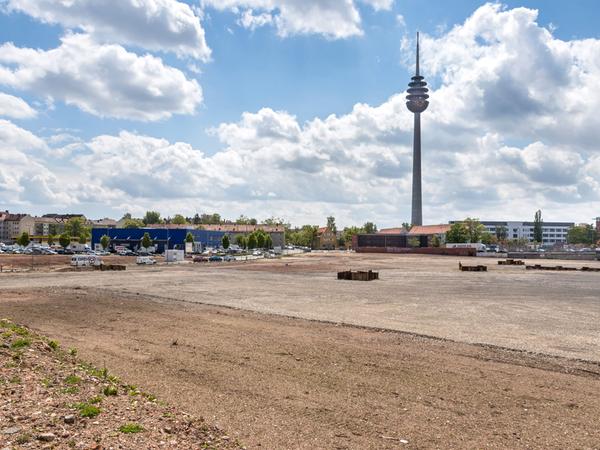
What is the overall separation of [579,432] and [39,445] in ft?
31.6

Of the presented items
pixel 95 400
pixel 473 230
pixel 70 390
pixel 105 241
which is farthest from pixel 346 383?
pixel 473 230

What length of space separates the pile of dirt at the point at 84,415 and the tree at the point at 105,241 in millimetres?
131921

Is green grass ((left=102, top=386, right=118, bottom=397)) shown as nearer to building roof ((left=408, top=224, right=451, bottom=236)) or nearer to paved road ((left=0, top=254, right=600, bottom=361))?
paved road ((left=0, top=254, right=600, bottom=361))

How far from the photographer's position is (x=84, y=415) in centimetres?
888

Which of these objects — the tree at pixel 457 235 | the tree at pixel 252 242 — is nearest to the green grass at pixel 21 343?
the tree at pixel 252 242

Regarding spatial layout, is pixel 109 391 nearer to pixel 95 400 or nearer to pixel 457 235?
pixel 95 400

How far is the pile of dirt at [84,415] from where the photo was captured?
7.99 metres

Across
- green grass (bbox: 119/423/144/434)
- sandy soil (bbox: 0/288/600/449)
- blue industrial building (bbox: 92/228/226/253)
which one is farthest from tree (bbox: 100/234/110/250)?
green grass (bbox: 119/423/144/434)

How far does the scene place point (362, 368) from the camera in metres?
13.9

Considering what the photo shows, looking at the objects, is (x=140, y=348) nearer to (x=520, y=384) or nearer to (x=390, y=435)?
(x=390, y=435)

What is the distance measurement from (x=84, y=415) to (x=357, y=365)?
308 inches

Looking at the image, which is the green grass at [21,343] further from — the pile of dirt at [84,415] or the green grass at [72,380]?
the green grass at [72,380]

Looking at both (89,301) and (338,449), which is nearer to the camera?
(338,449)

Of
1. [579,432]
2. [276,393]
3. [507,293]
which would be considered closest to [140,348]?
[276,393]
